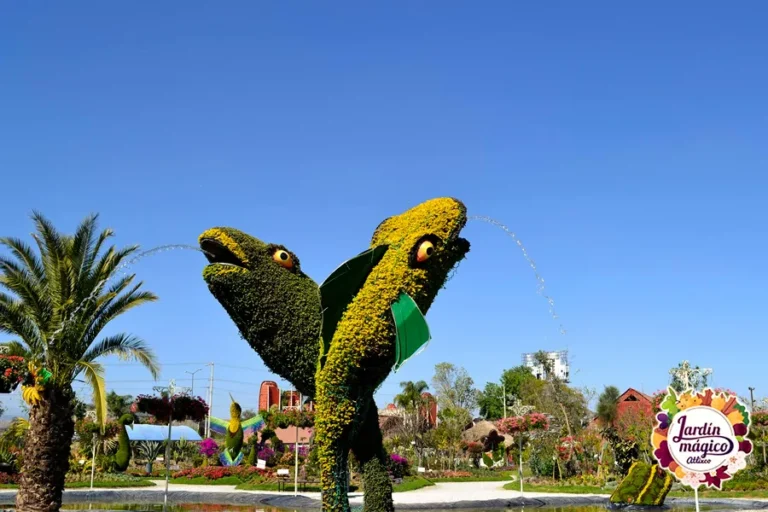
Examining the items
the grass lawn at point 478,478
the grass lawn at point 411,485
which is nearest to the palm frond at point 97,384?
the grass lawn at point 411,485

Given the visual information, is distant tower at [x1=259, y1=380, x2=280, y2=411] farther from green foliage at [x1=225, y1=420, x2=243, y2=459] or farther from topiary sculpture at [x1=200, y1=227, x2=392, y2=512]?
topiary sculpture at [x1=200, y1=227, x2=392, y2=512]

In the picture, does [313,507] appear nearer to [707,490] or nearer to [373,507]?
[373,507]

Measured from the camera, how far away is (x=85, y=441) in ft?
109

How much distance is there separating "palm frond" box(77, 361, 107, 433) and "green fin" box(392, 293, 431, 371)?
6.72 metres

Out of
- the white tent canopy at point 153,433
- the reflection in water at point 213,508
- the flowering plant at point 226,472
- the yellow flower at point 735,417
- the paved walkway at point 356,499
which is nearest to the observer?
the yellow flower at point 735,417

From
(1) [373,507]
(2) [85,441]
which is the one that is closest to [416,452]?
(2) [85,441]

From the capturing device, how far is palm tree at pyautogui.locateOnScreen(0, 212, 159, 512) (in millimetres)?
13375

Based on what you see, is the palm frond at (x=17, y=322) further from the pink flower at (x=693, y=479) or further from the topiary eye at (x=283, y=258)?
the pink flower at (x=693, y=479)

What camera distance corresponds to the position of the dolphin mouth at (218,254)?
10.8 metres

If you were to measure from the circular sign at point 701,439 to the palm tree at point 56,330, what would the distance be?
10865mm

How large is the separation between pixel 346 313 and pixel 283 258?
182 centimetres

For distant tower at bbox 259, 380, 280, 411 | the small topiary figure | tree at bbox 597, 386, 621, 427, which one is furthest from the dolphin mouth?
distant tower at bbox 259, 380, 280, 411

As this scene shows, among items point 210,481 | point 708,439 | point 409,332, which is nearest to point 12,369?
point 409,332

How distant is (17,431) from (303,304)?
13.9 m
